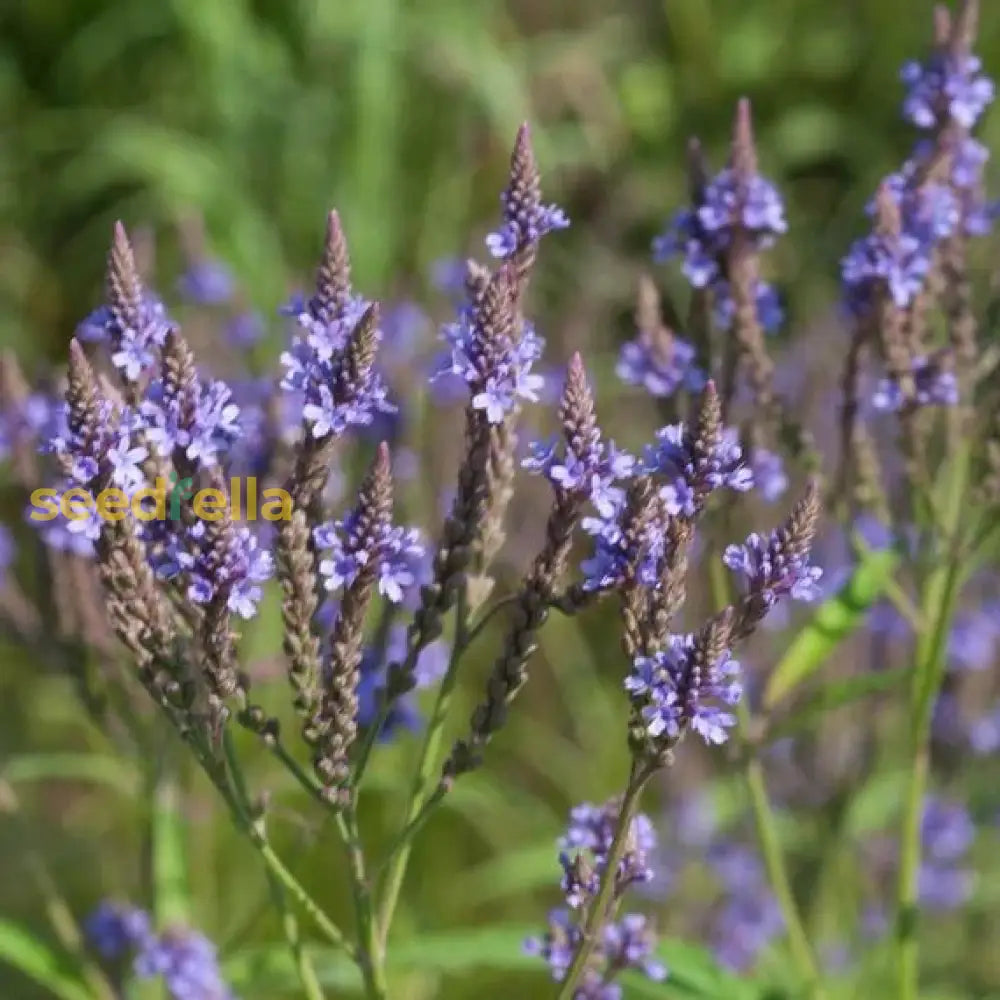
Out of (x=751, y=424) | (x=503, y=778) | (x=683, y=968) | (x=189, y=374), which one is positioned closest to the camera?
(x=189, y=374)

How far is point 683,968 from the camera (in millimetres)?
1891

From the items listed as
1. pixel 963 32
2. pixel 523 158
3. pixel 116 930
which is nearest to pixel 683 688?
pixel 523 158

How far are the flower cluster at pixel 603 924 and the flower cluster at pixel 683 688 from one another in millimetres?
226

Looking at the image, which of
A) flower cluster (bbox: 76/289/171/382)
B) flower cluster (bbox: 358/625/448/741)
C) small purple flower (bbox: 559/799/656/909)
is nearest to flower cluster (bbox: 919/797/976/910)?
flower cluster (bbox: 358/625/448/741)

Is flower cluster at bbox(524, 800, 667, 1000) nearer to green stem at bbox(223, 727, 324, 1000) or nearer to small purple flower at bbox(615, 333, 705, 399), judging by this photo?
green stem at bbox(223, 727, 324, 1000)

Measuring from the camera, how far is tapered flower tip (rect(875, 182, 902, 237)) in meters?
1.84

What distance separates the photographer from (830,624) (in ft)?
6.42

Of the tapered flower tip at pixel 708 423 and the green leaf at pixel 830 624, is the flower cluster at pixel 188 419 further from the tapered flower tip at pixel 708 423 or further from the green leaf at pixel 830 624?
the green leaf at pixel 830 624

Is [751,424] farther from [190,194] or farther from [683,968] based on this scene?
[190,194]

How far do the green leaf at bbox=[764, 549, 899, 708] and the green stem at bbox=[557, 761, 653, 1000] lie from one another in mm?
569

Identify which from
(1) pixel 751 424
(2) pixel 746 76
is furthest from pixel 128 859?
(2) pixel 746 76

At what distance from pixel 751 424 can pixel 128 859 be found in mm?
2022

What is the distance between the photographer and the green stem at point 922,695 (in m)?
1.96

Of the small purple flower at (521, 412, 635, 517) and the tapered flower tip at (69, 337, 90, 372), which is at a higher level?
the small purple flower at (521, 412, 635, 517)
